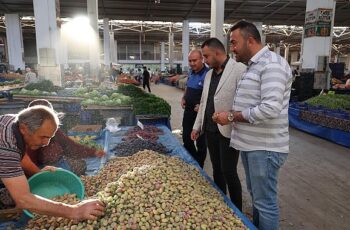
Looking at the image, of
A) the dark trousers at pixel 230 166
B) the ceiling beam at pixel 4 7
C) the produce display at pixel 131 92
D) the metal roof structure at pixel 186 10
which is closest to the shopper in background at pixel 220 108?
the dark trousers at pixel 230 166

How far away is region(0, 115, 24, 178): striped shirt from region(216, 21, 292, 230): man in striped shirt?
133cm

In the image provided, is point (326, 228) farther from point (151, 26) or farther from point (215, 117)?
point (151, 26)

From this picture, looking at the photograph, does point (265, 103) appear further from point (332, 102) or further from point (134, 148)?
point (332, 102)

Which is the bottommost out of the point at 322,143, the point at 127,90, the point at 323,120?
the point at 322,143

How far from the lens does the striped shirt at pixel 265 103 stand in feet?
6.36

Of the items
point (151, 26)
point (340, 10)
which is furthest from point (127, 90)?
point (151, 26)

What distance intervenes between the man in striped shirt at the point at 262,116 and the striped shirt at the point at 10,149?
1327 millimetres

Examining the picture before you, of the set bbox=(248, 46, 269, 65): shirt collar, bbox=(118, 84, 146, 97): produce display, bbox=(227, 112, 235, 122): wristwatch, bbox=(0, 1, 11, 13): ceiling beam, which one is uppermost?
bbox=(0, 1, 11, 13): ceiling beam

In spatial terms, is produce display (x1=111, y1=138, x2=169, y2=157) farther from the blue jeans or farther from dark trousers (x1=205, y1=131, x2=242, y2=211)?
the blue jeans

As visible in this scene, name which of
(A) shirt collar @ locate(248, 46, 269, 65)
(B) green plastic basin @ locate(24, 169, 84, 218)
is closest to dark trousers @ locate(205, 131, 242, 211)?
(A) shirt collar @ locate(248, 46, 269, 65)

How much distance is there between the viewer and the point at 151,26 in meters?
22.8

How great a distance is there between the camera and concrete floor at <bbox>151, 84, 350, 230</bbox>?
3.05 m

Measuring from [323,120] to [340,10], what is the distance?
12.4 meters

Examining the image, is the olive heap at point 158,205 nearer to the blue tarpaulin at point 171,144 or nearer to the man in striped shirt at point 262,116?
the man in striped shirt at point 262,116
